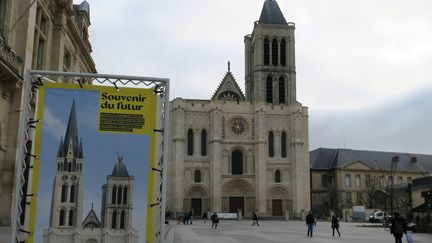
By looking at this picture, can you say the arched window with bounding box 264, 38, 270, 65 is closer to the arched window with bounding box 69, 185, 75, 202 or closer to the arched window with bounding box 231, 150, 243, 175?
the arched window with bounding box 231, 150, 243, 175

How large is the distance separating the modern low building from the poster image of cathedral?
7213 cm

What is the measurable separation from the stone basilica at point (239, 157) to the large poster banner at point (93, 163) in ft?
182

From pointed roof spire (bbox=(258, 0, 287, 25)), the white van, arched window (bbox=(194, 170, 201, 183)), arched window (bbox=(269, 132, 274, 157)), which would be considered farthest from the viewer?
pointed roof spire (bbox=(258, 0, 287, 25))

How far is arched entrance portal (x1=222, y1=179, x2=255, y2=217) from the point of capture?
64375 mm

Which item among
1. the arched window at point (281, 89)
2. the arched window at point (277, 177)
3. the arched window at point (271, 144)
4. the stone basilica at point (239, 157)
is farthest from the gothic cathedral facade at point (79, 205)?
the arched window at point (281, 89)

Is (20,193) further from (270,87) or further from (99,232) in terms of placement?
(270,87)

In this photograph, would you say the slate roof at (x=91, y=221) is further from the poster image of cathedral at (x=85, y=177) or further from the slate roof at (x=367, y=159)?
the slate roof at (x=367, y=159)

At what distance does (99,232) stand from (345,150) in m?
83.9

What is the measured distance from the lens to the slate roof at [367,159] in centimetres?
8356

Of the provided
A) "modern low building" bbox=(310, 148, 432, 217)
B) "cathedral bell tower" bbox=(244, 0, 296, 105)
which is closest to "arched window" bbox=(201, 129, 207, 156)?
"cathedral bell tower" bbox=(244, 0, 296, 105)

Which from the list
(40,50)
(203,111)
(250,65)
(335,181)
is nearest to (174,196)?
(203,111)

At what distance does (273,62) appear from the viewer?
70188 mm

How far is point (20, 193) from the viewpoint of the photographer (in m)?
6.22

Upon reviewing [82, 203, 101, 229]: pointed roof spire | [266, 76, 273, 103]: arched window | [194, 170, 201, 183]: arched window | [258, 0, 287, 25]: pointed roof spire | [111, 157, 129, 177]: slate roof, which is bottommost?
[82, 203, 101, 229]: pointed roof spire
